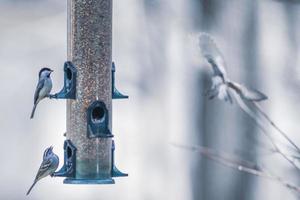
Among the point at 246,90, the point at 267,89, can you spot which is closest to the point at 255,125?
the point at 267,89

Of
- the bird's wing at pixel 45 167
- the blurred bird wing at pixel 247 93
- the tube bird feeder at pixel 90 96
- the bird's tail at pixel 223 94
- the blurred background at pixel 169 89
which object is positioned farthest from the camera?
the blurred background at pixel 169 89

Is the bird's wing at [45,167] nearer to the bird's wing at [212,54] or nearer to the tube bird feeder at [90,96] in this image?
the tube bird feeder at [90,96]

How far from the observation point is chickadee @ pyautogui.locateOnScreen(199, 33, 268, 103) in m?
10.7

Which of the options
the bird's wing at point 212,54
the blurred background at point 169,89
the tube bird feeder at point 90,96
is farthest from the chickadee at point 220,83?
the tube bird feeder at point 90,96

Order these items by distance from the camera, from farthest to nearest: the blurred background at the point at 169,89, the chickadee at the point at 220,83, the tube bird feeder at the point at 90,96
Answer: the blurred background at the point at 169,89
the chickadee at the point at 220,83
the tube bird feeder at the point at 90,96

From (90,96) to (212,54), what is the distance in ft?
9.01

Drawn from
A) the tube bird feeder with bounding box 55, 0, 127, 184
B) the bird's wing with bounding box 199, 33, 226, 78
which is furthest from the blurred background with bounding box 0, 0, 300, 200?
the tube bird feeder with bounding box 55, 0, 127, 184

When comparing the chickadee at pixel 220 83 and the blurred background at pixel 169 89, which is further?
the blurred background at pixel 169 89

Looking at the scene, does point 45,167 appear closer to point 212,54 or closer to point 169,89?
point 212,54

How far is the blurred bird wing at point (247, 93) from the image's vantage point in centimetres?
1060

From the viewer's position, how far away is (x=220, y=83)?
10.8 m

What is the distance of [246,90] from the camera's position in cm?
1071

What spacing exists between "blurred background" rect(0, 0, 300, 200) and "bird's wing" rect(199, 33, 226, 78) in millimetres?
103

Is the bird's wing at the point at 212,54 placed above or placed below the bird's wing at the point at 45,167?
above
